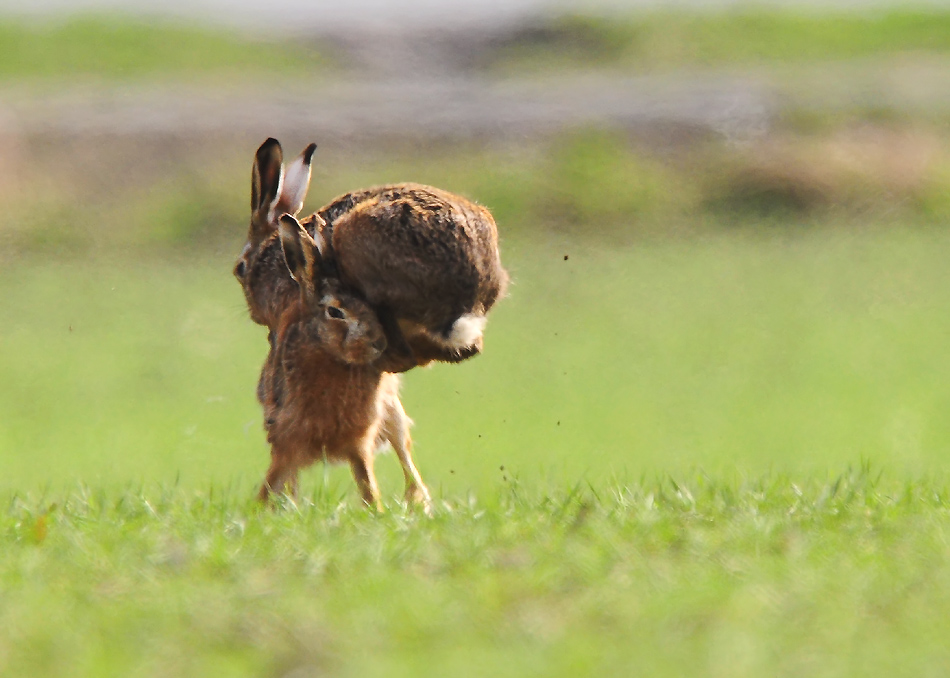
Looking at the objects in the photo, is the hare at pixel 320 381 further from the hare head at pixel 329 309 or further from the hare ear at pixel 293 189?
the hare ear at pixel 293 189

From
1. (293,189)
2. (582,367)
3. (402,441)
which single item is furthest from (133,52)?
(402,441)

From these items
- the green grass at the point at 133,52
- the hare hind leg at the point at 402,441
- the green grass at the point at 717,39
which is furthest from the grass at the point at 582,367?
the green grass at the point at 717,39

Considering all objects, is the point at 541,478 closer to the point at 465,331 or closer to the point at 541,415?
the point at 465,331

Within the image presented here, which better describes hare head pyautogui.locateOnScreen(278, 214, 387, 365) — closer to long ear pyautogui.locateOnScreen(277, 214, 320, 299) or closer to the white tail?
long ear pyautogui.locateOnScreen(277, 214, 320, 299)

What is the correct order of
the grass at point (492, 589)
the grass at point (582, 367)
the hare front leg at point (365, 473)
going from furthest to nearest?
the grass at point (582, 367)
the hare front leg at point (365, 473)
the grass at point (492, 589)

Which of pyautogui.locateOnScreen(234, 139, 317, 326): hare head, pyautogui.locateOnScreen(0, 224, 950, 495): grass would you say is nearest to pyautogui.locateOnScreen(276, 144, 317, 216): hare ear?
pyautogui.locateOnScreen(234, 139, 317, 326): hare head

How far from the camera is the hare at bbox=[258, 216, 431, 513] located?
21.5 feet

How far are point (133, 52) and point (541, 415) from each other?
31.8m

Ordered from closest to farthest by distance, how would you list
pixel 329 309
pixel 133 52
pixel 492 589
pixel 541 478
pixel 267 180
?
pixel 492 589 < pixel 329 309 < pixel 267 180 < pixel 541 478 < pixel 133 52

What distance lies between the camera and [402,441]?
7555mm

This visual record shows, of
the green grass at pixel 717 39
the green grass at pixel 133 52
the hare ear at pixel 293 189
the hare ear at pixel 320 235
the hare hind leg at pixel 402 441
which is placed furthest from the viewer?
the green grass at pixel 717 39

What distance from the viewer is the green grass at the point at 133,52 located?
42125 millimetres

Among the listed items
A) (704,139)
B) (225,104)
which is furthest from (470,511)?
(225,104)

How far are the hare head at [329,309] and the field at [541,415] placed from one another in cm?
70
